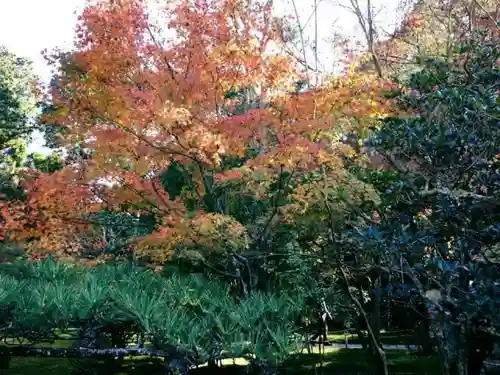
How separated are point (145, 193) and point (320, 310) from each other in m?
4.28

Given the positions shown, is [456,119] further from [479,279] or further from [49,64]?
[49,64]

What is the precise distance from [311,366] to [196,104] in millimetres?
6125

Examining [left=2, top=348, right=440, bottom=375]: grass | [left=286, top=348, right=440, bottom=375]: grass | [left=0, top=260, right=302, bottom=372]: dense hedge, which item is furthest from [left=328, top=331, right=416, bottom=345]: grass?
[left=0, top=260, right=302, bottom=372]: dense hedge

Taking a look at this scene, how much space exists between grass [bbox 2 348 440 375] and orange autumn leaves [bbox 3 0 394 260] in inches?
142

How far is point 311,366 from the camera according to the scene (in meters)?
10.2

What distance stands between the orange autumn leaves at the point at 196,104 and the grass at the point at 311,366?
142 inches

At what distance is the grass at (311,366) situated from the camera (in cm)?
965

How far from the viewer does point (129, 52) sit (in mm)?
7359

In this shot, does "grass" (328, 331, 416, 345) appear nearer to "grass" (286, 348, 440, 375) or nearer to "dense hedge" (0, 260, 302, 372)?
"grass" (286, 348, 440, 375)

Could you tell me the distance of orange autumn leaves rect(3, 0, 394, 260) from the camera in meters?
7.06

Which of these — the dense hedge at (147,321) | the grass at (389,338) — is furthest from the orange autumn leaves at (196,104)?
the grass at (389,338)

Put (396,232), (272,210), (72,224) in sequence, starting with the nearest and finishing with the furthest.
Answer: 1. (396,232)
2. (272,210)
3. (72,224)

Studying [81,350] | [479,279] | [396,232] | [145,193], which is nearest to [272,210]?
[145,193]

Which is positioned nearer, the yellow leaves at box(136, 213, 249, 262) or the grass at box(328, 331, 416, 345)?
the yellow leaves at box(136, 213, 249, 262)
